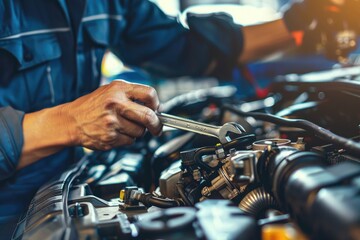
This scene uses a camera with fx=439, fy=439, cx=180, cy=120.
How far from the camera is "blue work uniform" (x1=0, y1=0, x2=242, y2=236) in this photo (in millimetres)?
1238

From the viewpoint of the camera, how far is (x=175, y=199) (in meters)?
0.84

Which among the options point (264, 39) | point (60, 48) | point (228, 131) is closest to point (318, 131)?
point (228, 131)

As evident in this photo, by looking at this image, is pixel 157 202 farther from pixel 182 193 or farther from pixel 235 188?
pixel 235 188

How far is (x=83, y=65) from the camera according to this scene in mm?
1482

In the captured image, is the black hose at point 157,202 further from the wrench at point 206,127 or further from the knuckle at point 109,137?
the knuckle at point 109,137

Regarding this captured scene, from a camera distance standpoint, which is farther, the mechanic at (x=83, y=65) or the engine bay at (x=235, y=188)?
the mechanic at (x=83, y=65)

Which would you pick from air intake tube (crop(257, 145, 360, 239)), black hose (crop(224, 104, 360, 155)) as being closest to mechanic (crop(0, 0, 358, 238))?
black hose (crop(224, 104, 360, 155))

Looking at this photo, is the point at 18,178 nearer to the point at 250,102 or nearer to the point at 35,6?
the point at 35,6

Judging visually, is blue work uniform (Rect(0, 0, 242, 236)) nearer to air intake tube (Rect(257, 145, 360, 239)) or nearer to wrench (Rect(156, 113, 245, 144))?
wrench (Rect(156, 113, 245, 144))

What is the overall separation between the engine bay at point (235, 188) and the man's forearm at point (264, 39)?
17.8 inches

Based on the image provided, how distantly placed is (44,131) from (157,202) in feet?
1.51

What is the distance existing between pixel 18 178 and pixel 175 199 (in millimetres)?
619

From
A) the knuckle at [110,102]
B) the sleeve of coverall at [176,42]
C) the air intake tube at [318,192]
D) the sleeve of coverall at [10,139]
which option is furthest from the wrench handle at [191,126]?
the sleeve of coverall at [176,42]

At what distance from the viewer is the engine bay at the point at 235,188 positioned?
1.83 feet
